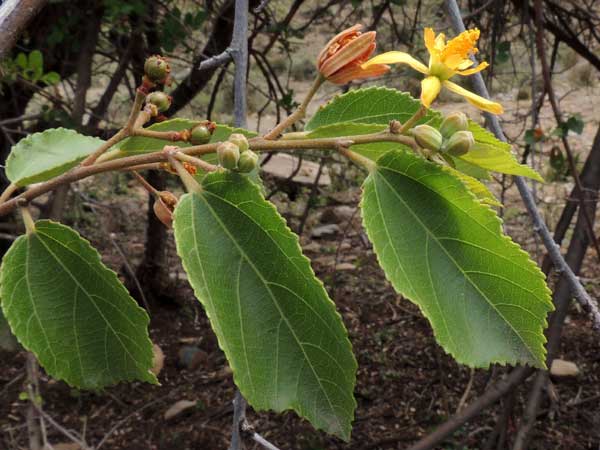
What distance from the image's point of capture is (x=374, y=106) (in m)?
0.69

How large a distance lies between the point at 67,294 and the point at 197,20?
2.39 m

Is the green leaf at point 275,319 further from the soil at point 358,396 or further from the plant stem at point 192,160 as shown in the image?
the soil at point 358,396

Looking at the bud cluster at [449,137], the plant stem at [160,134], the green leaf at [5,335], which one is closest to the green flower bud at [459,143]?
the bud cluster at [449,137]

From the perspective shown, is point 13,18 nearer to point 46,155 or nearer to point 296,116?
point 46,155

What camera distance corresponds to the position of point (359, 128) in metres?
0.58

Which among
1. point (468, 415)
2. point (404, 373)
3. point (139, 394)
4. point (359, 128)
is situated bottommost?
point (139, 394)

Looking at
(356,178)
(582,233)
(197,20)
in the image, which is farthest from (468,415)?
(356,178)

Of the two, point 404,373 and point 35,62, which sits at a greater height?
point 35,62

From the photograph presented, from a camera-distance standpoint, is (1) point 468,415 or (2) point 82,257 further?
(1) point 468,415

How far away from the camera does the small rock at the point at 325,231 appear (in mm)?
5370

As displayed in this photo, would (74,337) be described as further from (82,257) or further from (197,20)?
(197,20)

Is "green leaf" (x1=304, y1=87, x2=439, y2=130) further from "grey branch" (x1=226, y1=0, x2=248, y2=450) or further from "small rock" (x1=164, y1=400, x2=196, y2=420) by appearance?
"small rock" (x1=164, y1=400, x2=196, y2=420)

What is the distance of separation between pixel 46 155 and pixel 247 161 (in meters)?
0.28

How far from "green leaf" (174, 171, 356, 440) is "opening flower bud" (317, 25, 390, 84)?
0.16 metres
